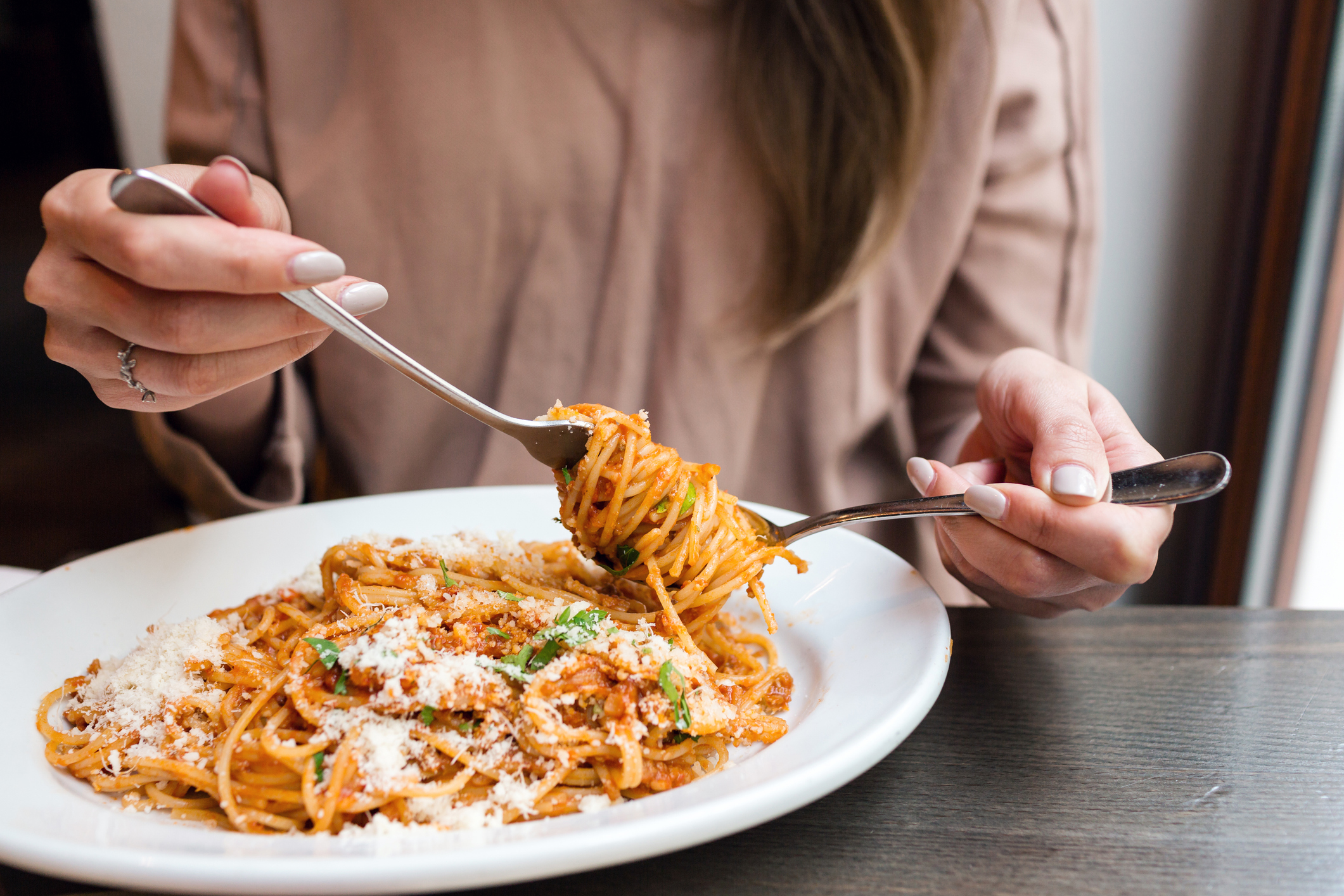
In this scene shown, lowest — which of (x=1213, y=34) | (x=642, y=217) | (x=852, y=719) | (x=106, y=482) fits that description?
(x=106, y=482)

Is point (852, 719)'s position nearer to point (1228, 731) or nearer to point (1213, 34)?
point (1228, 731)

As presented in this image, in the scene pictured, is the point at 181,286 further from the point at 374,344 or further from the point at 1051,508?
the point at 1051,508

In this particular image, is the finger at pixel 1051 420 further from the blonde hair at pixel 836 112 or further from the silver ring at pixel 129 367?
the silver ring at pixel 129 367

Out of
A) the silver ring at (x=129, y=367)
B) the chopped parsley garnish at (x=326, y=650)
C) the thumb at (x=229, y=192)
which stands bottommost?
the chopped parsley garnish at (x=326, y=650)

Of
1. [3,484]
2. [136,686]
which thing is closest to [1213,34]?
[136,686]

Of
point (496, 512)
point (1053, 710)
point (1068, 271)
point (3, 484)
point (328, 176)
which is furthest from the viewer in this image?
point (3, 484)

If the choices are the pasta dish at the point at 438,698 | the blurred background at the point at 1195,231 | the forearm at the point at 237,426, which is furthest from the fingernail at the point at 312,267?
the blurred background at the point at 1195,231

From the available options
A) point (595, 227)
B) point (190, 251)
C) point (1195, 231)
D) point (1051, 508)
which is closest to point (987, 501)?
point (1051, 508)
